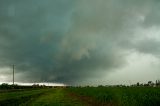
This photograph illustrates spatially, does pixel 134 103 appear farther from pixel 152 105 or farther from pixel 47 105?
pixel 47 105

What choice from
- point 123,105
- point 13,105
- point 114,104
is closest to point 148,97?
point 123,105

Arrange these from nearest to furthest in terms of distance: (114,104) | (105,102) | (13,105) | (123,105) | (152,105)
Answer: (152,105) < (123,105) < (114,104) < (105,102) < (13,105)

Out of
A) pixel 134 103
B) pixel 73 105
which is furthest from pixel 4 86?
pixel 134 103

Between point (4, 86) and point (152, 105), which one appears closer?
point (152, 105)

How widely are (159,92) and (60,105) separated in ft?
47.6

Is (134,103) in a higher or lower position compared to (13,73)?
lower

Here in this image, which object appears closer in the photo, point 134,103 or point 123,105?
point 134,103

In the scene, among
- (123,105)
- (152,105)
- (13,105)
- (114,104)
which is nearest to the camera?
(152,105)

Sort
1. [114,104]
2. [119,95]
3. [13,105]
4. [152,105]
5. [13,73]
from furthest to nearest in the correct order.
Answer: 1. [13,73]
2. [13,105]
3. [114,104]
4. [119,95]
5. [152,105]

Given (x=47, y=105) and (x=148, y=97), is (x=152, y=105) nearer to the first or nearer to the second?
(x=148, y=97)

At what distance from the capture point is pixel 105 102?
148 feet

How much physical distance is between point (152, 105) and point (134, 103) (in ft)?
7.57

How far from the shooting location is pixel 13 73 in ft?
474

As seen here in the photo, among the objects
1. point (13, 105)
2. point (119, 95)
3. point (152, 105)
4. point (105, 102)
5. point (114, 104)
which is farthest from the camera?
point (13, 105)
